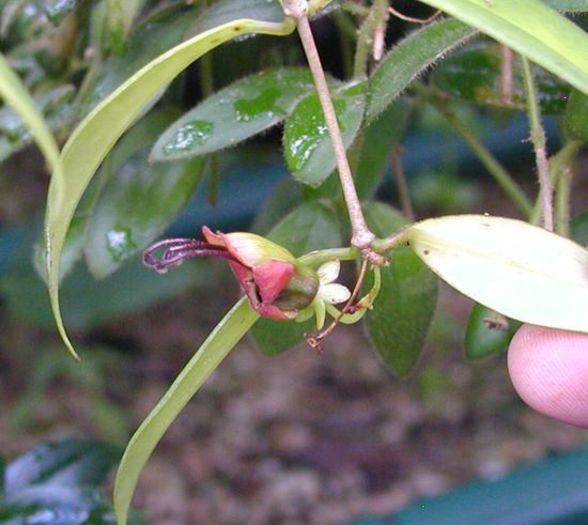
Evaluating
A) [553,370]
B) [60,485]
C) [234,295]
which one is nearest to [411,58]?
[553,370]

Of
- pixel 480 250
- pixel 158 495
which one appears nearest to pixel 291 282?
pixel 480 250

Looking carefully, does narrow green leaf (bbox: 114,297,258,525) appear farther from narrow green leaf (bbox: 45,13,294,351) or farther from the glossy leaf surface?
the glossy leaf surface

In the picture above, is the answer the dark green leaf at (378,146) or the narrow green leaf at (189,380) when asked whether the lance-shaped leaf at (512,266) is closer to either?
the narrow green leaf at (189,380)

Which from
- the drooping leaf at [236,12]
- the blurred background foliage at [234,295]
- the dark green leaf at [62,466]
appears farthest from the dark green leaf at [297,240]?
the dark green leaf at [62,466]

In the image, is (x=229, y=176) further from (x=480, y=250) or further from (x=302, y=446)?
(x=480, y=250)

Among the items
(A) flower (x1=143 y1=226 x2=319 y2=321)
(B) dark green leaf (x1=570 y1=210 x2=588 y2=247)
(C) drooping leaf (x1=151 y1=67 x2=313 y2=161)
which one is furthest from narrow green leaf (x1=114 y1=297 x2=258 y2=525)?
(B) dark green leaf (x1=570 y1=210 x2=588 y2=247)
